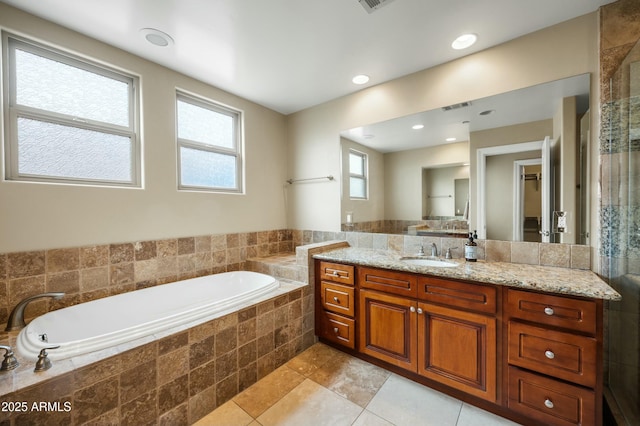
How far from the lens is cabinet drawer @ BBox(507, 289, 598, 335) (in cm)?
128

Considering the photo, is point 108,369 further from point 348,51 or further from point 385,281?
point 348,51

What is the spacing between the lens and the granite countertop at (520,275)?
1.30 metres

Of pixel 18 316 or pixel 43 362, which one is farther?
pixel 18 316

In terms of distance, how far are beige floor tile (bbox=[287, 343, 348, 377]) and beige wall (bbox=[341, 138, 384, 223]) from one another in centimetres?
132

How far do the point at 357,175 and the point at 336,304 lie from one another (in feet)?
4.63

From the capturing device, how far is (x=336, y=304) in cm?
224

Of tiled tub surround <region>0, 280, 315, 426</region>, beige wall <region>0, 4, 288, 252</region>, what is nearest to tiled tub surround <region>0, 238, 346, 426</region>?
tiled tub surround <region>0, 280, 315, 426</region>

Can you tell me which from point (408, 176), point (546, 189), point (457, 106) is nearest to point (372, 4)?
point (457, 106)

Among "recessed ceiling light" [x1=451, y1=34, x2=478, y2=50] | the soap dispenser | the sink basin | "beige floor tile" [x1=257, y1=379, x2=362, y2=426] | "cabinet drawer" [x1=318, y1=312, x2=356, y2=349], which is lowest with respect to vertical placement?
"beige floor tile" [x1=257, y1=379, x2=362, y2=426]

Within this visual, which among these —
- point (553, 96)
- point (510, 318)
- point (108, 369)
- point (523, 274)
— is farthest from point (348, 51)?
point (108, 369)

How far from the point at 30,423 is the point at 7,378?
0.23 meters

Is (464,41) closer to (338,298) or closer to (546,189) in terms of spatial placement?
(546,189)

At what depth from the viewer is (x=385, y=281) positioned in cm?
195

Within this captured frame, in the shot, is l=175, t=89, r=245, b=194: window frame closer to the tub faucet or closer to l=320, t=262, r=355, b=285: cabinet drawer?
the tub faucet
